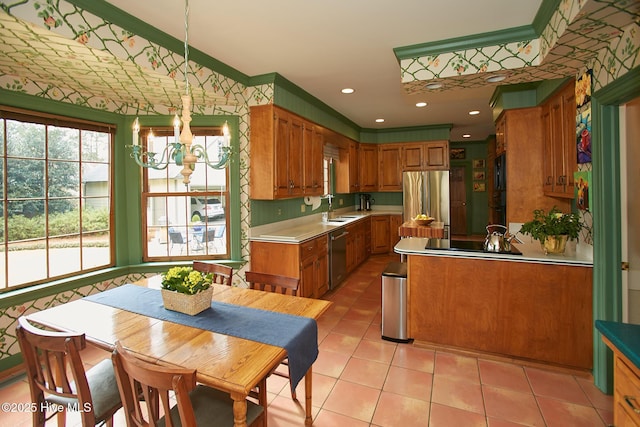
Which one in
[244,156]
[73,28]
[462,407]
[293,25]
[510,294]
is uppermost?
[293,25]

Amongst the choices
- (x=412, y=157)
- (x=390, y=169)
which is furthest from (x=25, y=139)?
(x=412, y=157)

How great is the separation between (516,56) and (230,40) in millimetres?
2290

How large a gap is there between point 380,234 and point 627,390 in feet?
18.3

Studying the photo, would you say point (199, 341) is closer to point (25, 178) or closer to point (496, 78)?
point (25, 178)

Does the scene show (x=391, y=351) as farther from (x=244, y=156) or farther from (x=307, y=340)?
(x=244, y=156)

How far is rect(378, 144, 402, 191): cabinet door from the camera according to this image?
6.94m

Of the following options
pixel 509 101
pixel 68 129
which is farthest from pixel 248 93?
pixel 509 101

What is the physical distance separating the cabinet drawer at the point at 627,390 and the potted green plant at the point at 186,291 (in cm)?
188

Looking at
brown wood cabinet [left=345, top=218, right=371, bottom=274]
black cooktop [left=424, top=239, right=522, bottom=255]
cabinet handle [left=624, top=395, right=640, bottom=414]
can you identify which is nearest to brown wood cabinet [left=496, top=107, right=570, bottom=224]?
black cooktop [left=424, top=239, right=522, bottom=255]

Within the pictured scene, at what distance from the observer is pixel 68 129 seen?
3037 millimetres

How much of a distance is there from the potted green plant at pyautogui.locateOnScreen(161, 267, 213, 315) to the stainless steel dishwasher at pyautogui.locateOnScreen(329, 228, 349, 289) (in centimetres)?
262

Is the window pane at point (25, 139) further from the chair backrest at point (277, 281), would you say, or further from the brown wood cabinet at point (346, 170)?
the brown wood cabinet at point (346, 170)

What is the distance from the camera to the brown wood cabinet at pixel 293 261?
3584 millimetres

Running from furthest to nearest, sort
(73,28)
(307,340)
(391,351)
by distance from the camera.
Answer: (391,351)
(73,28)
(307,340)
